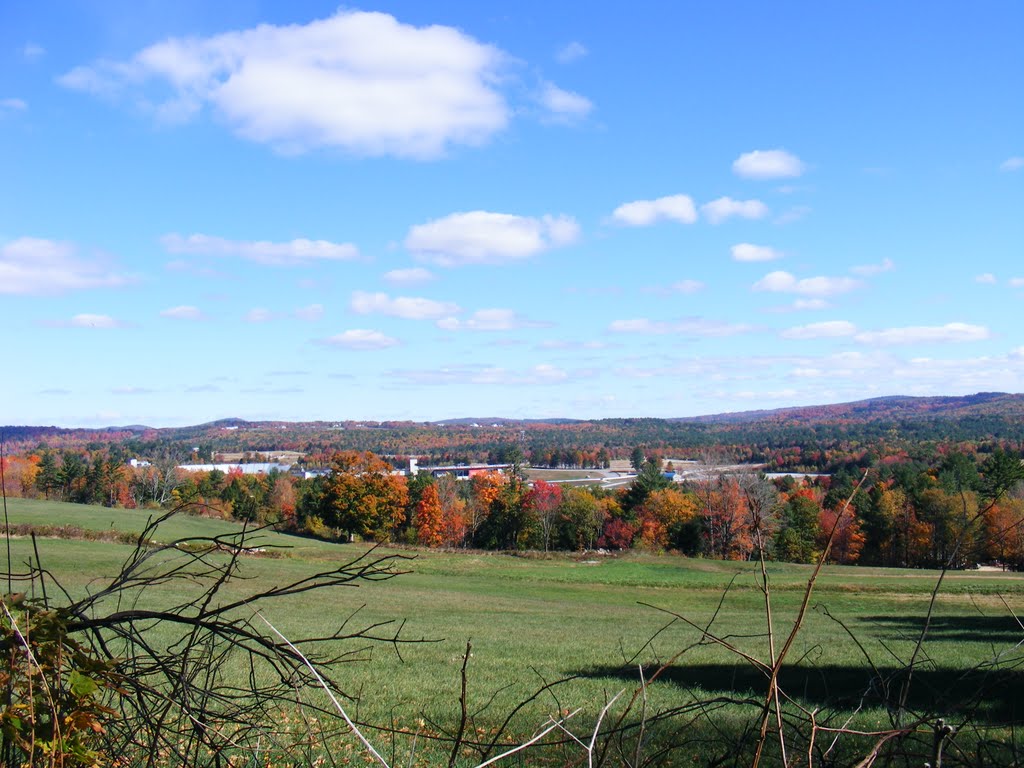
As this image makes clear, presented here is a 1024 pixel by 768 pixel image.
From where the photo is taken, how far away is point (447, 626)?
20406 mm

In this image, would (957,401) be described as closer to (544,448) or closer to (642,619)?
(544,448)

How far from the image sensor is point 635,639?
58.5ft

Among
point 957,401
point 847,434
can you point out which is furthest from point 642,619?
point 957,401

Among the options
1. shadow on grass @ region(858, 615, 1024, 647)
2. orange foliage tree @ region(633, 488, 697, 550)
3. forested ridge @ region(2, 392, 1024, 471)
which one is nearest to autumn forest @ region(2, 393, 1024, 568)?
orange foliage tree @ region(633, 488, 697, 550)

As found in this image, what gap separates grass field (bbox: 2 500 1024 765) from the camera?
14.6ft

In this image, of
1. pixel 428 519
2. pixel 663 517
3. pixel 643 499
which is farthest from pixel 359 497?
pixel 643 499

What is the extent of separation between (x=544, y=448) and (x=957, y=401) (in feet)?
290

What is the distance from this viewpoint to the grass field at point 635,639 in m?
4.44

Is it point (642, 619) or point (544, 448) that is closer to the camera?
point (642, 619)

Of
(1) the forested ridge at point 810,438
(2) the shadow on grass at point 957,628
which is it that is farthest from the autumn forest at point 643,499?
(2) the shadow on grass at point 957,628

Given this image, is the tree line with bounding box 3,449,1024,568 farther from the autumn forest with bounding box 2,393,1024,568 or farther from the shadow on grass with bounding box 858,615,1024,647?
the shadow on grass with bounding box 858,615,1024,647

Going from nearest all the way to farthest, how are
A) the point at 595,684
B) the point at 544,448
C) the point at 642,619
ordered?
1. the point at 595,684
2. the point at 642,619
3. the point at 544,448

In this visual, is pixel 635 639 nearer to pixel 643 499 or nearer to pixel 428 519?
pixel 428 519

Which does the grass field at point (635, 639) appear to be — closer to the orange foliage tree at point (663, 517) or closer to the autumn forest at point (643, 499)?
the autumn forest at point (643, 499)
